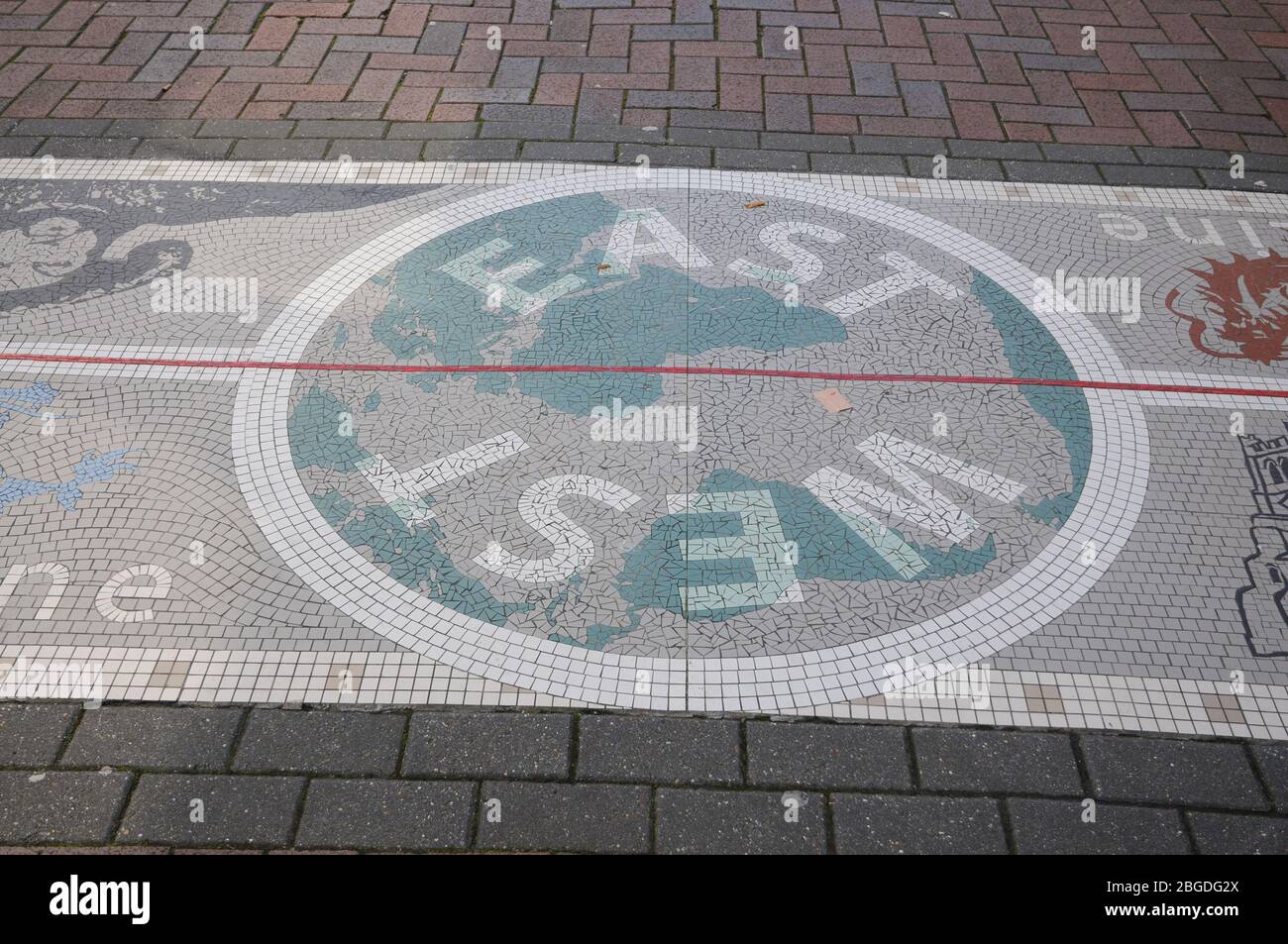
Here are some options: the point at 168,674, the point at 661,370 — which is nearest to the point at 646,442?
the point at 661,370

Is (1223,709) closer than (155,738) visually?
No

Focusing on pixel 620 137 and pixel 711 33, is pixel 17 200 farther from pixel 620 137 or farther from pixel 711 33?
pixel 711 33

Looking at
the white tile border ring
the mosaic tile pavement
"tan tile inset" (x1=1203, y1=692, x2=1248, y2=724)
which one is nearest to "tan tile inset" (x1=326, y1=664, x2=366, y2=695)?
the mosaic tile pavement

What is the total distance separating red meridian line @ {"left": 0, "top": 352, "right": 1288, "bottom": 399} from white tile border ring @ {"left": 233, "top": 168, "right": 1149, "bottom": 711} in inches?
3.4

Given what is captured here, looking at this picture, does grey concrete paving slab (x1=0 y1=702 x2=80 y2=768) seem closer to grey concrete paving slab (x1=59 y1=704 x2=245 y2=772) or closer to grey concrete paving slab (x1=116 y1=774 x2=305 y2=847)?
grey concrete paving slab (x1=59 y1=704 x2=245 y2=772)

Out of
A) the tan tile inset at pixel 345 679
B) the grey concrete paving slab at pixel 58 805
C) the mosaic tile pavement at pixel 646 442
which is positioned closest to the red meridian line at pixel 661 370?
the mosaic tile pavement at pixel 646 442

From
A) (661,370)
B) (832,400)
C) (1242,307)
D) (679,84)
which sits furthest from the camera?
(679,84)

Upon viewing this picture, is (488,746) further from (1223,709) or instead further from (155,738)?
(1223,709)

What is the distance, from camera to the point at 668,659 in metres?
3.75

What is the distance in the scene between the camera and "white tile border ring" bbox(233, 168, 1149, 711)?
367 centimetres

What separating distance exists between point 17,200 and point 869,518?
4.95 meters

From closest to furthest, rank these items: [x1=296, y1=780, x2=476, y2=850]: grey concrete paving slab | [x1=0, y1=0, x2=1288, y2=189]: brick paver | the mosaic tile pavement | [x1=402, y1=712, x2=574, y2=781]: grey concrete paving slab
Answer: [x1=296, y1=780, x2=476, y2=850]: grey concrete paving slab
[x1=402, y1=712, x2=574, y2=781]: grey concrete paving slab
the mosaic tile pavement
[x1=0, y1=0, x2=1288, y2=189]: brick paver

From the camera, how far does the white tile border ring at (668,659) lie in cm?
367

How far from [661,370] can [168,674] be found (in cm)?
241
